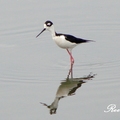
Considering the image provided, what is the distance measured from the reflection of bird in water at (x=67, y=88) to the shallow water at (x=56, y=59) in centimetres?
5

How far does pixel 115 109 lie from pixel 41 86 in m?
1.67

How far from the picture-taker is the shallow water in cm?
846

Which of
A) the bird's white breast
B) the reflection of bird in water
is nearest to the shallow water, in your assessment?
the reflection of bird in water

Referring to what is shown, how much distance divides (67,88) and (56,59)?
55.5 inches

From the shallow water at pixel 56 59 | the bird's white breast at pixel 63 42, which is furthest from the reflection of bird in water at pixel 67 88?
the bird's white breast at pixel 63 42

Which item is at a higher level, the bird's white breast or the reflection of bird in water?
the bird's white breast

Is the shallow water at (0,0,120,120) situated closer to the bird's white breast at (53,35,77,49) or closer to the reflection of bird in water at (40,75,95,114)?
the reflection of bird in water at (40,75,95,114)

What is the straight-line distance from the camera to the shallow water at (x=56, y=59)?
8461 mm

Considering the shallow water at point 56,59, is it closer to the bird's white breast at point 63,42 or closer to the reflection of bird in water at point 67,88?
the reflection of bird in water at point 67,88

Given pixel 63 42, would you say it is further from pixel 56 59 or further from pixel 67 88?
pixel 67 88

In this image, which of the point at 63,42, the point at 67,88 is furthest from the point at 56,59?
the point at 67,88

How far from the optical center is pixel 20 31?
1256 cm

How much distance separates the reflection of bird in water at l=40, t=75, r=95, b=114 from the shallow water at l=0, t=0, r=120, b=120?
49 millimetres

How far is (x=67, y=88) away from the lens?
30.9 feet
